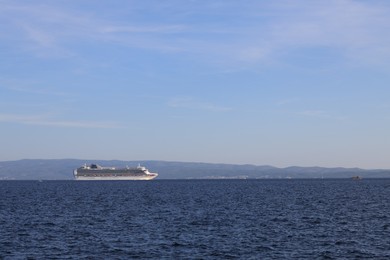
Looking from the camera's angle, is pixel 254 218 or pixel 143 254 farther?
pixel 254 218

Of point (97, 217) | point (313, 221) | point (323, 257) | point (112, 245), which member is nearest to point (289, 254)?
point (323, 257)

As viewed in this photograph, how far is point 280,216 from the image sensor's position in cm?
8581

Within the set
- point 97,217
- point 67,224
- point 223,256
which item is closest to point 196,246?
point 223,256

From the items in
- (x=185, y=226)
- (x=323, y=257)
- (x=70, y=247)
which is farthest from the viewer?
(x=185, y=226)

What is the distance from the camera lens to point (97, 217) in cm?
8438

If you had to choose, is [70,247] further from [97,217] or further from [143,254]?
[97,217]

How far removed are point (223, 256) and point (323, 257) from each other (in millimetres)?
7713

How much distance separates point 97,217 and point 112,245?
2892 cm

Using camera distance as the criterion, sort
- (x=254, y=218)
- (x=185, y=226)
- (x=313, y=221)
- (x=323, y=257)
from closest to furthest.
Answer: (x=323, y=257)
(x=185, y=226)
(x=313, y=221)
(x=254, y=218)

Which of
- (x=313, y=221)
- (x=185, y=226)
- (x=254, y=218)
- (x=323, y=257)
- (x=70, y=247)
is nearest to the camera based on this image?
(x=323, y=257)

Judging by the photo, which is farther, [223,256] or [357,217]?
[357,217]

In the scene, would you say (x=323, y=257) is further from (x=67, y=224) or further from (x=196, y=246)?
(x=67, y=224)

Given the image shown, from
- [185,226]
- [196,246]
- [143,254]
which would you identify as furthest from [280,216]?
[143,254]

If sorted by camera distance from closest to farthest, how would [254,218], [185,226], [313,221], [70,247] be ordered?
1. [70,247]
2. [185,226]
3. [313,221]
4. [254,218]
